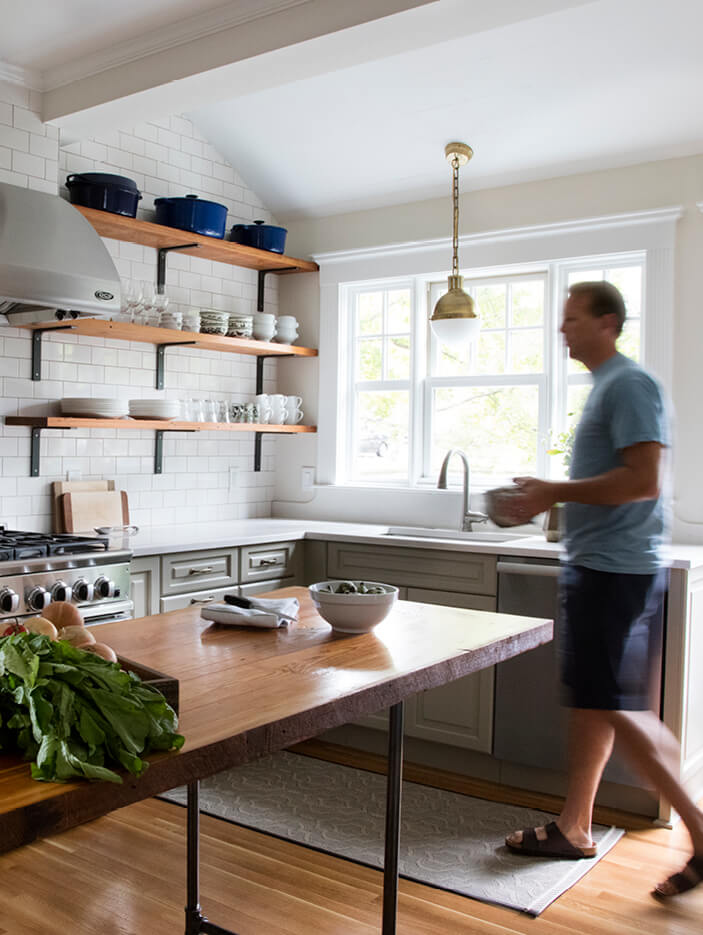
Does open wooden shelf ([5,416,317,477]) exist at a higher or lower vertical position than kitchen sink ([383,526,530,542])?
higher

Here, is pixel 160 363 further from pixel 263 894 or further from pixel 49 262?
pixel 263 894

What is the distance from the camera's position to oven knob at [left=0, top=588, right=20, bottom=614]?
3.15m

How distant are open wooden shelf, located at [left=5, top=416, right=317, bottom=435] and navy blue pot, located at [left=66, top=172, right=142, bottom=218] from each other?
3.10ft

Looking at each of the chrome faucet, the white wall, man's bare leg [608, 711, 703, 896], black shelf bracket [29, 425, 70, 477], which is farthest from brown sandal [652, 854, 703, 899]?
black shelf bracket [29, 425, 70, 477]

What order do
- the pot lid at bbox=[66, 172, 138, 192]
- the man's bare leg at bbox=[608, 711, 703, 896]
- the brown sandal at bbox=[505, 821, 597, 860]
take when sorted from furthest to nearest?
the pot lid at bbox=[66, 172, 138, 192] < the brown sandal at bbox=[505, 821, 597, 860] < the man's bare leg at bbox=[608, 711, 703, 896]

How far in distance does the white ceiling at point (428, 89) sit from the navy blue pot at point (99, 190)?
30 cm

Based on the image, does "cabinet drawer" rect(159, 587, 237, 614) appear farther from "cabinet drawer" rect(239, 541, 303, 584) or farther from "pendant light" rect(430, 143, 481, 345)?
"pendant light" rect(430, 143, 481, 345)

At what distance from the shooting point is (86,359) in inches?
167

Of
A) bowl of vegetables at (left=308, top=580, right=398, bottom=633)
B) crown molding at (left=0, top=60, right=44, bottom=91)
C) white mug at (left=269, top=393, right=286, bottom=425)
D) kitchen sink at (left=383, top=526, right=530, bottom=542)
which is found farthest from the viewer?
white mug at (left=269, top=393, right=286, bottom=425)

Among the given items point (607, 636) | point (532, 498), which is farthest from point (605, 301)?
point (607, 636)

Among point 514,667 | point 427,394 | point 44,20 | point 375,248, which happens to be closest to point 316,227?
point 375,248

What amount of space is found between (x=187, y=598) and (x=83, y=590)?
0.60 meters

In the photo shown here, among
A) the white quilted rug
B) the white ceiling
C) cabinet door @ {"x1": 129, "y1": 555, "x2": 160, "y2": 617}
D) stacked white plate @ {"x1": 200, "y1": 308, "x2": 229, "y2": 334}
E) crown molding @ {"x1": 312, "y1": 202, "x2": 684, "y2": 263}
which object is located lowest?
the white quilted rug

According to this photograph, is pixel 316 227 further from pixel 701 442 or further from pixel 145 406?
pixel 701 442
